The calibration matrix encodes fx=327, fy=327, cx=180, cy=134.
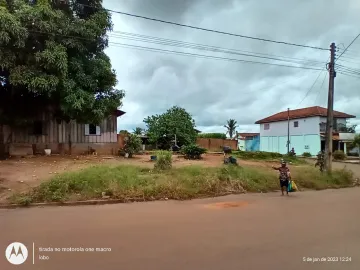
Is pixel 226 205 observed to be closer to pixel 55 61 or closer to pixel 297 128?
pixel 55 61

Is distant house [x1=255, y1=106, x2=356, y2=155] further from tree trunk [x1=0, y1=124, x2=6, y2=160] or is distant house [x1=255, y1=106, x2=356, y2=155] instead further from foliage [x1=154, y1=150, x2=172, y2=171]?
tree trunk [x1=0, y1=124, x2=6, y2=160]

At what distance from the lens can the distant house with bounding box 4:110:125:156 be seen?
72.2 feet

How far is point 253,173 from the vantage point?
15734mm

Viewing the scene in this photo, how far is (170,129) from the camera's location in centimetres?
3284

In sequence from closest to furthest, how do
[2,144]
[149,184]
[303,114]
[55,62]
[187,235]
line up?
[187,235] → [149,184] → [55,62] → [2,144] → [303,114]

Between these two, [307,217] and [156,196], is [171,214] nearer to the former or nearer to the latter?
[156,196]

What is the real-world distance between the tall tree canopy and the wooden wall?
49.4 inches

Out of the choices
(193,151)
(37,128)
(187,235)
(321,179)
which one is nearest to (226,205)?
(187,235)

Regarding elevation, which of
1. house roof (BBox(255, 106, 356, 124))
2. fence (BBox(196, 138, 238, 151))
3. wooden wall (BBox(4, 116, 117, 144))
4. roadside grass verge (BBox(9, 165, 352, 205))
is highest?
house roof (BBox(255, 106, 356, 124))

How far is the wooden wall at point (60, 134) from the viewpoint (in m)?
22.4

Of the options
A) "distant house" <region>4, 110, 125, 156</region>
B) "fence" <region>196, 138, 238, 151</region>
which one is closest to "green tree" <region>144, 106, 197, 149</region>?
"fence" <region>196, 138, 238, 151</region>

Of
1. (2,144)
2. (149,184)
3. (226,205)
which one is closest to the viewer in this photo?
(226,205)

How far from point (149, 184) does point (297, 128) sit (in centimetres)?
3721

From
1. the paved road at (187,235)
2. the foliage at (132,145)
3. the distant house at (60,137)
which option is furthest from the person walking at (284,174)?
the distant house at (60,137)
